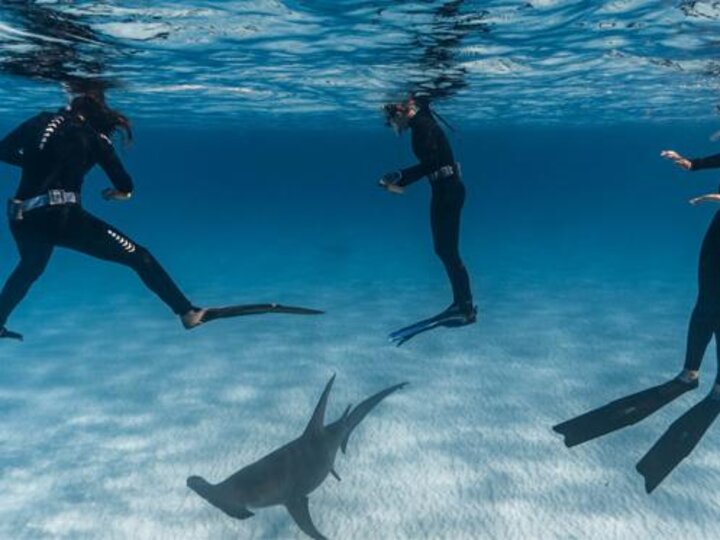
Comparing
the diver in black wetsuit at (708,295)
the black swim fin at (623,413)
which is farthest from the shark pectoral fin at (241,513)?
the diver in black wetsuit at (708,295)

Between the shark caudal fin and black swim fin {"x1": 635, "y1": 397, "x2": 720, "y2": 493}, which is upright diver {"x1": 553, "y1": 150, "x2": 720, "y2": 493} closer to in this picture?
black swim fin {"x1": 635, "y1": 397, "x2": 720, "y2": 493}

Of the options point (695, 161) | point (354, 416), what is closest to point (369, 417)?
point (354, 416)

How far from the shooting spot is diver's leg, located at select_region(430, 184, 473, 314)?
28.7 ft

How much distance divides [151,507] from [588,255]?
34611 mm

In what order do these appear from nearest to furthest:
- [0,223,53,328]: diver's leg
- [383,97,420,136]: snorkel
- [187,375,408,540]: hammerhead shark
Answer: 1. [187,375,408,540]: hammerhead shark
2. [0,223,53,328]: diver's leg
3. [383,97,420,136]: snorkel

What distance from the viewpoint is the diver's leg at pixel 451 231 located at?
873 cm

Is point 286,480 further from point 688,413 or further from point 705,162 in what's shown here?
point 705,162

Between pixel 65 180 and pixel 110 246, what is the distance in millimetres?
943

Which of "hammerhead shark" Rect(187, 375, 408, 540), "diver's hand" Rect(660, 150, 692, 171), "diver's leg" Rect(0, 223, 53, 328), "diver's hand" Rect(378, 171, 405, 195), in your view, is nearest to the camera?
"hammerhead shark" Rect(187, 375, 408, 540)

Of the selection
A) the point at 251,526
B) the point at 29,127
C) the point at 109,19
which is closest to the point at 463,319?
the point at 251,526

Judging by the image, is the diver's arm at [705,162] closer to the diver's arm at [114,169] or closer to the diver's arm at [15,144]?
the diver's arm at [114,169]

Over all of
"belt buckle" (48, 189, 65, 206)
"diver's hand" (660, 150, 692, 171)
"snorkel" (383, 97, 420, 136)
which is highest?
"diver's hand" (660, 150, 692, 171)

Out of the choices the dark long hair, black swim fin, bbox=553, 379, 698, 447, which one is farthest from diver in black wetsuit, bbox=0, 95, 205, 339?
black swim fin, bbox=553, 379, 698, 447

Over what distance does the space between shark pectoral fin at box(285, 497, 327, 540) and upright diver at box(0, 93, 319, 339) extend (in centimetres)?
267
